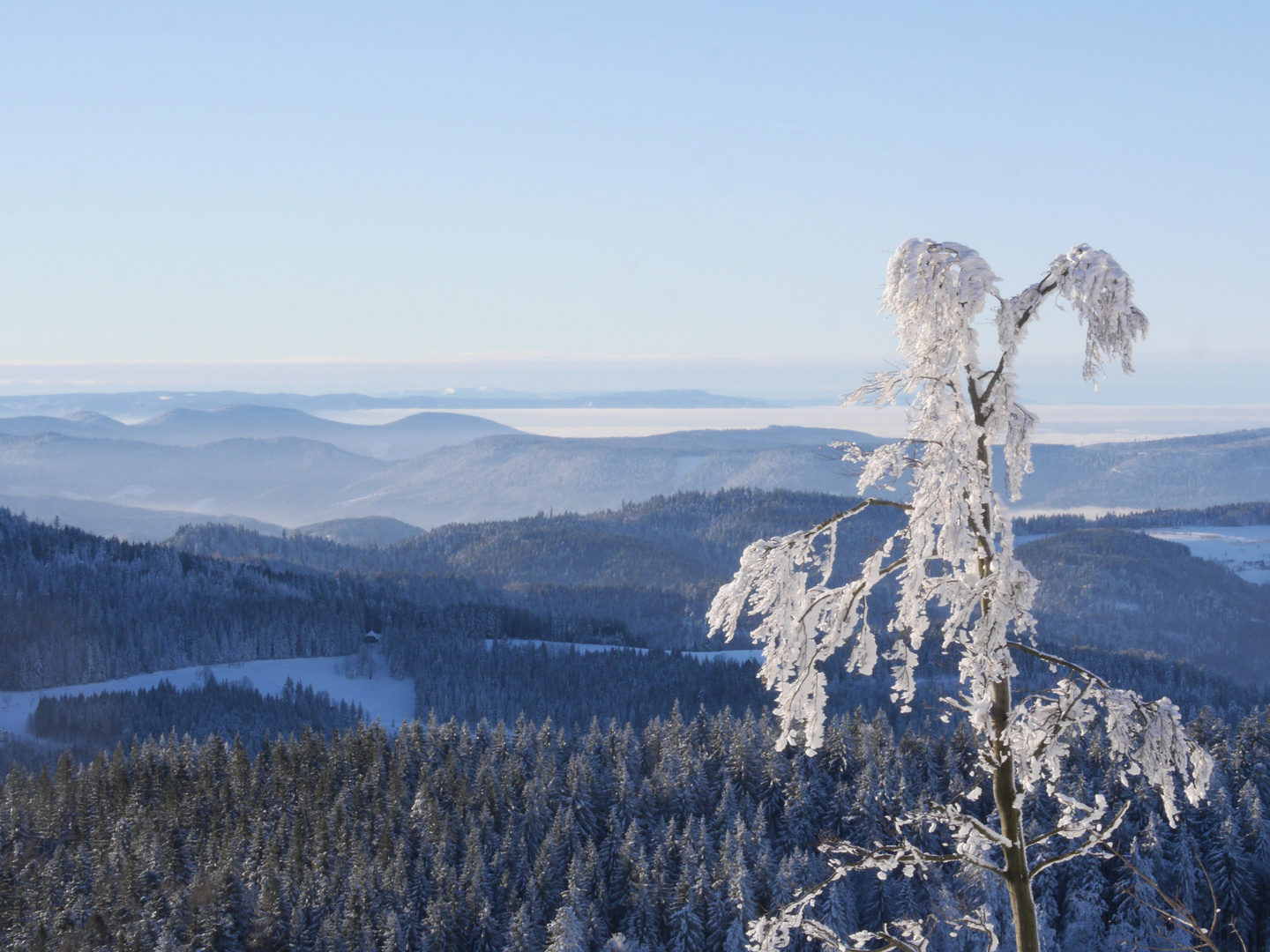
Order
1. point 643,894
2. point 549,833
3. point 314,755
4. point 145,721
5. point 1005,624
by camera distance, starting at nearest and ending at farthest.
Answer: point 1005,624, point 643,894, point 549,833, point 314,755, point 145,721

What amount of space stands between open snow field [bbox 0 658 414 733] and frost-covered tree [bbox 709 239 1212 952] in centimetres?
14145

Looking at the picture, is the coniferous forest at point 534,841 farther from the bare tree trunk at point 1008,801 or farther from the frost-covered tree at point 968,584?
the frost-covered tree at point 968,584

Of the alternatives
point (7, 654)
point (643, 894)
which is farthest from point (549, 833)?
point (7, 654)

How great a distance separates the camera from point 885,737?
72.8 meters

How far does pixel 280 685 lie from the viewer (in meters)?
159

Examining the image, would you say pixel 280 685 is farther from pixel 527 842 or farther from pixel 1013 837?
pixel 1013 837

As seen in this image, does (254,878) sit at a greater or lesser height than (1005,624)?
lesser

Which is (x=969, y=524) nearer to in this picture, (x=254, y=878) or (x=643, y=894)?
(x=643, y=894)

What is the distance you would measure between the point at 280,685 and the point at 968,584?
16417cm

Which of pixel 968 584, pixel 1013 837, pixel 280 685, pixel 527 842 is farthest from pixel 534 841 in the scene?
pixel 280 685

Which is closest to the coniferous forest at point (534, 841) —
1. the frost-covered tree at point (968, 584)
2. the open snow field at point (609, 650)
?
the frost-covered tree at point (968, 584)

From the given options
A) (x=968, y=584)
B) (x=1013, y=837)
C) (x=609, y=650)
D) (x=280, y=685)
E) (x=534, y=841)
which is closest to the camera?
(x=968, y=584)

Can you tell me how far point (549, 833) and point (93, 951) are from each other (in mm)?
26056

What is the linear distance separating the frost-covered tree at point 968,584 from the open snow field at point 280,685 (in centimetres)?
14145
